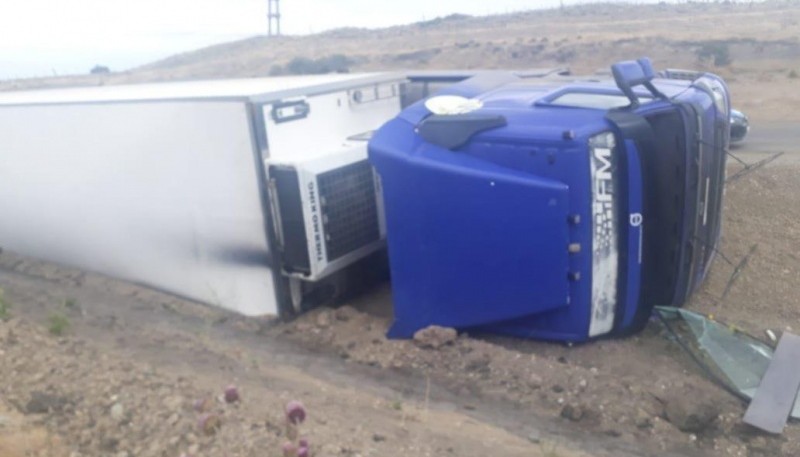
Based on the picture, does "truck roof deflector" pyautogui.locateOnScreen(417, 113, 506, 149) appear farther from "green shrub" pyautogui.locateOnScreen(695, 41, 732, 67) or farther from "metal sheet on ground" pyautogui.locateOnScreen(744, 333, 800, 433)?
"green shrub" pyautogui.locateOnScreen(695, 41, 732, 67)

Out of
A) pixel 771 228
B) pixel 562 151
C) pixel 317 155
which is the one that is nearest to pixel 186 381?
pixel 317 155

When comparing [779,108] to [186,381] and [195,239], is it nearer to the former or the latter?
[195,239]

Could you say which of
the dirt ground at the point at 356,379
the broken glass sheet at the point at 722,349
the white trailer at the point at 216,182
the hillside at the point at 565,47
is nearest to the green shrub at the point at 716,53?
the hillside at the point at 565,47

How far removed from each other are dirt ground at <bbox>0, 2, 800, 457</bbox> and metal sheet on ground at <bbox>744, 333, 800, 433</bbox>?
0.07m

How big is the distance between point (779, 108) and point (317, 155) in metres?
16.0

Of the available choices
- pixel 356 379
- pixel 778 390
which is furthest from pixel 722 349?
pixel 356 379

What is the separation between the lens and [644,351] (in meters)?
5.87

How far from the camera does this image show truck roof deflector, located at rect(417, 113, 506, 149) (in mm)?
5707

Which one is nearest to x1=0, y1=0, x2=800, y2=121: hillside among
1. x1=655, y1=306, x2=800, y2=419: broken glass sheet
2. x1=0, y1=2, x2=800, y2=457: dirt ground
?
x1=0, y1=2, x2=800, y2=457: dirt ground

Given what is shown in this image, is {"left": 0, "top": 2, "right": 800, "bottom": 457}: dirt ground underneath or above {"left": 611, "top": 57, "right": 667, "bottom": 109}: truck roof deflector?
underneath

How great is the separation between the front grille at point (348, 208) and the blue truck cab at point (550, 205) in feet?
1.66

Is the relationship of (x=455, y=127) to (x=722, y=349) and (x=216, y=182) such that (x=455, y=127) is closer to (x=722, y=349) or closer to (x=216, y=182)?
(x=216, y=182)

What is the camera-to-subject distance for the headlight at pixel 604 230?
5438mm

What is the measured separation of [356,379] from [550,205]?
157cm
